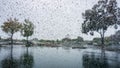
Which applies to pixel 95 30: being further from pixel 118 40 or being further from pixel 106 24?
pixel 118 40

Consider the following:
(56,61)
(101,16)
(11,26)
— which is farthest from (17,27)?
(56,61)

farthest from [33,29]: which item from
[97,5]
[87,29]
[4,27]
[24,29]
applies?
[97,5]

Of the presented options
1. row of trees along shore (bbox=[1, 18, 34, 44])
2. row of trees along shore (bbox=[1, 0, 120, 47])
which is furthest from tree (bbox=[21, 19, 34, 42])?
row of trees along shore (bbox=[1, 0, 120, 47])

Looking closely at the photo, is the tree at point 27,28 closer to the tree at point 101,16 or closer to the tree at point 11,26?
the tree at point 11,26

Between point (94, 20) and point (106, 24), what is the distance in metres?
3.70

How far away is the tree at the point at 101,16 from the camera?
52.3m

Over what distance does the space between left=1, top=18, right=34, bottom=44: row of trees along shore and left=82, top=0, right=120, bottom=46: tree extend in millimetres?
26820

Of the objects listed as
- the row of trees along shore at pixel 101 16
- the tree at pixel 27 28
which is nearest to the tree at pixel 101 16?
the row of trees along shore at pixel 101 16

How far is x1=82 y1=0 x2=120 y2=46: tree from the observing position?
52.3 metres

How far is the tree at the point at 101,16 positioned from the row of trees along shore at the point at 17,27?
A: 26.8 metres

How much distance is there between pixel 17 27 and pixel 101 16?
38047 mm

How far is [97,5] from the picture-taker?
182 ft

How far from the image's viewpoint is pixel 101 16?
55406 millimetres

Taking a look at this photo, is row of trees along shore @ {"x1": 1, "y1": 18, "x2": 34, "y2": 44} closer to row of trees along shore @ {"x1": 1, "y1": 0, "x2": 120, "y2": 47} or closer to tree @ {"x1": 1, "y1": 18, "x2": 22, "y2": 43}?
tree @ {"x1": 1, "y1": 18, "x2": 22, "y2": 43}
